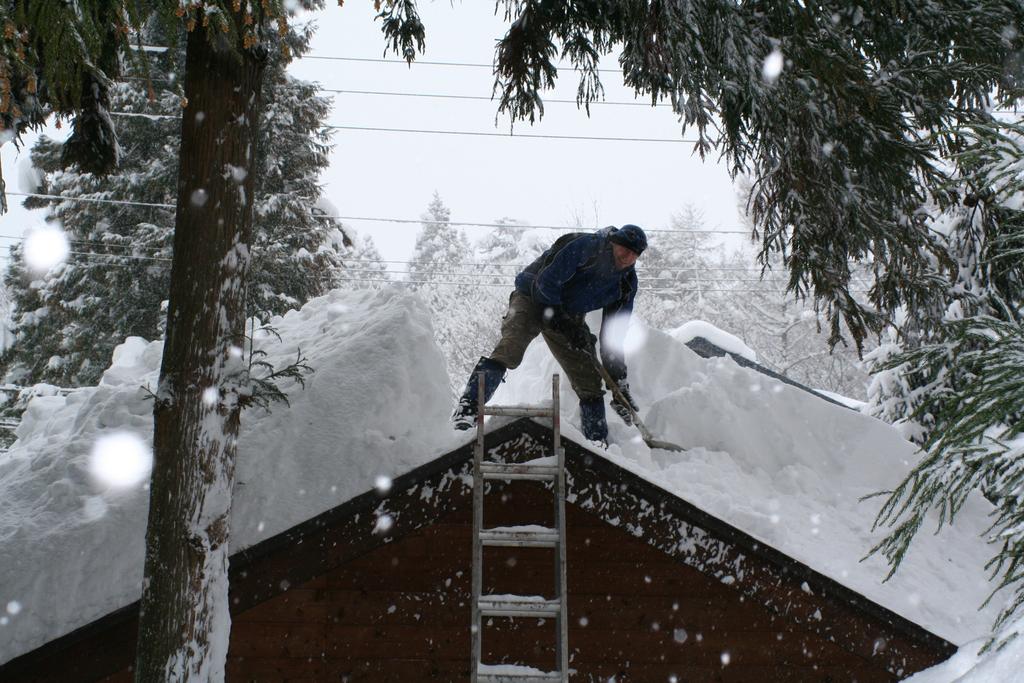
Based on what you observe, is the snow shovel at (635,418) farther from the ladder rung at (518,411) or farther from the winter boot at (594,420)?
the ladder rung at (518,411)

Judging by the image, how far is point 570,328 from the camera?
5.84 metres

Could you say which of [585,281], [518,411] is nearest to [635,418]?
[585,281]

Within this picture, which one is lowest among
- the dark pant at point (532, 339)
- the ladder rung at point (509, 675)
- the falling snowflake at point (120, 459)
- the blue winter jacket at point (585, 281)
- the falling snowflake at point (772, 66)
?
the ladder rung at point (509, 675)

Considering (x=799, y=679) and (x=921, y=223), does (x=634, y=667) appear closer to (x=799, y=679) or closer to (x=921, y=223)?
(x=799, y=679)

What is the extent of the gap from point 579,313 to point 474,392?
3.84 ft

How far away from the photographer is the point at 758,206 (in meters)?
4.90

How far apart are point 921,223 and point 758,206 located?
132 centimetres

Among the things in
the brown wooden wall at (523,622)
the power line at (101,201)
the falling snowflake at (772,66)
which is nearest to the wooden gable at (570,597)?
the brown wooden wall at (523,622)

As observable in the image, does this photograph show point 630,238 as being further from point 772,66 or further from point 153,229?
point 153,229

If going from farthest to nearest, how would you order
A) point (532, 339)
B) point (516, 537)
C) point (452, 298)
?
point (452, 298) → point (532, 339) → point (516, 537)

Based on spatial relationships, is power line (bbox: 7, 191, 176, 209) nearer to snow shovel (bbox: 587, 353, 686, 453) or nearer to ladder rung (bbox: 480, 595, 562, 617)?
snow shovel (bbox: 587, 353, 686, 453)

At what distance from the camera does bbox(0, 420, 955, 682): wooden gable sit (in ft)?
A: 14.5

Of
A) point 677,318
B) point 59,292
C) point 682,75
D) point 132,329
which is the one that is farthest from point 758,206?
point 677,318

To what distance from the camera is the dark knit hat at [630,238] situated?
5387mm
